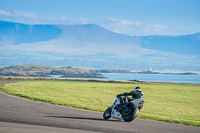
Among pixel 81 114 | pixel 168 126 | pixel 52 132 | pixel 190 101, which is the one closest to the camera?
pixel 52 132

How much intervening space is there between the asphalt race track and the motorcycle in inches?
10.1

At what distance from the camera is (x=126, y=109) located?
51.3ft

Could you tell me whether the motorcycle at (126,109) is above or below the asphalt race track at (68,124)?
above

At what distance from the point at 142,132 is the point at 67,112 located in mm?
5528

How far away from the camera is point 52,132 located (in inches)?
500

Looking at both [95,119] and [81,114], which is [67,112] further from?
[95,119]

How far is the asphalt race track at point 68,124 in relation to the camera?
1333 centimetres

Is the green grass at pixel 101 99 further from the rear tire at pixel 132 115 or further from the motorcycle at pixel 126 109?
the rear tire at pixel 132 115

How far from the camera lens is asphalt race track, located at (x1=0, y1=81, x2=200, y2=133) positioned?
13.3m

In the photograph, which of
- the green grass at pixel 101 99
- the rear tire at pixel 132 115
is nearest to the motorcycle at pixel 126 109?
the rear tire at pixel 132 115

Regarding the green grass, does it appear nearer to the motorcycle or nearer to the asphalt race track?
the asphalt race track

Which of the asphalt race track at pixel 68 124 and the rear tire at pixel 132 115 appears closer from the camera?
the asphalt race track at pixel 68 124

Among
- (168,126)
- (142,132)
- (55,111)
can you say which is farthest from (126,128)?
(55,111)

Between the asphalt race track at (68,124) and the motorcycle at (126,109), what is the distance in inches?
10.1
